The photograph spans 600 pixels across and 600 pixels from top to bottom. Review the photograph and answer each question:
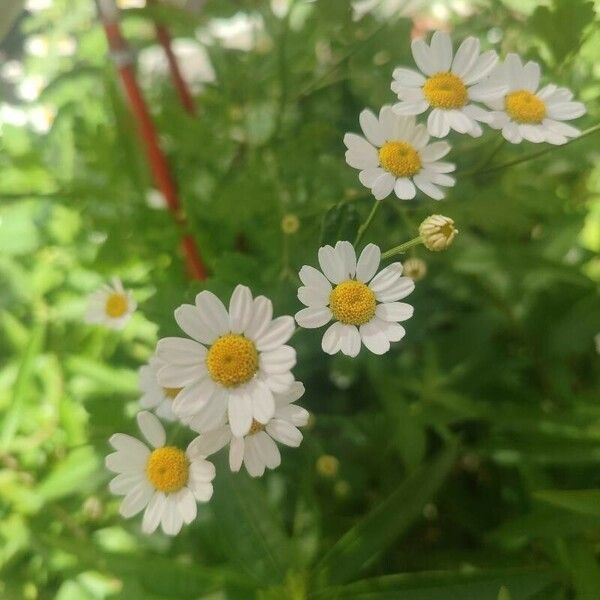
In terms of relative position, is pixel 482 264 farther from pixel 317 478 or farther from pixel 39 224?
pixel 39 224

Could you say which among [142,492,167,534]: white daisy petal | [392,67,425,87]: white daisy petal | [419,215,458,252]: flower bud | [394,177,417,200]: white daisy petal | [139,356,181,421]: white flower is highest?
[392,67,425,87]: white daisy petal

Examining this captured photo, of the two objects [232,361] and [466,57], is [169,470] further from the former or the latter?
[466,57]

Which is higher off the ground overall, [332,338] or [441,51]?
[441,51]

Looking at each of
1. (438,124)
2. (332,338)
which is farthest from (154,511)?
(438,124)

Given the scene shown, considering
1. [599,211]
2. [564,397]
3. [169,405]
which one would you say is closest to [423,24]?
[599,211]

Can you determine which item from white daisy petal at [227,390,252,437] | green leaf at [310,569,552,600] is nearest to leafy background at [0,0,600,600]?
green leaf at [310,569,552,600]

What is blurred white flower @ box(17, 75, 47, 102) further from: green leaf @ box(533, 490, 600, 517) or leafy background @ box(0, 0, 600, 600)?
green leaf @ box(533, 490, 600, 517)

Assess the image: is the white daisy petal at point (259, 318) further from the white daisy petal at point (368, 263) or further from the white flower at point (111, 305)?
the white flower at point (111, 305)
